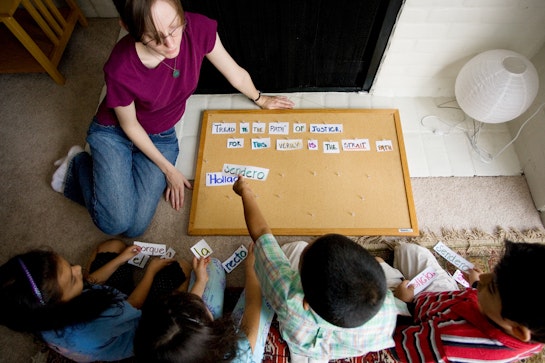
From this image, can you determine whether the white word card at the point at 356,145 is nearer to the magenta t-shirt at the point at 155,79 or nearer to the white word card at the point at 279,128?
the white word card at the point at 279,128

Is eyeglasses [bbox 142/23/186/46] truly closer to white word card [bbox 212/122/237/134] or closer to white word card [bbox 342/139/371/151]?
white word card [bbox 212/122/237/134]

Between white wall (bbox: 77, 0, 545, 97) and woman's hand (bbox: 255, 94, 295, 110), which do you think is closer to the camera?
white wall (bbox: 77, 0, 545, 97)

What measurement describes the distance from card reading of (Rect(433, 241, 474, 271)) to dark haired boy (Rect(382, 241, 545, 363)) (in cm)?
43

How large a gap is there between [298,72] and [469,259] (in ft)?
3.85

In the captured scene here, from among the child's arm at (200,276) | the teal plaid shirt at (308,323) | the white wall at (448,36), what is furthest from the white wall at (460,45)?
the child's arm at (200,276)

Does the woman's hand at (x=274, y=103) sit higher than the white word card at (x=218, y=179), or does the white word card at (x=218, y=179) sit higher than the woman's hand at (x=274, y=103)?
the woman's hand at (x=274, y=103)

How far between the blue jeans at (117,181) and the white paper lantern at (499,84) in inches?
53.4

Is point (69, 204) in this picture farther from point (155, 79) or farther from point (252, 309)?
point (252, 309)

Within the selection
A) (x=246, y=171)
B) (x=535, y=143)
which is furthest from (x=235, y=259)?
(x=535, y=143)

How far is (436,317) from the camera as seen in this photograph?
1029mm

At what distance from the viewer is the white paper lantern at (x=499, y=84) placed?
1.43m

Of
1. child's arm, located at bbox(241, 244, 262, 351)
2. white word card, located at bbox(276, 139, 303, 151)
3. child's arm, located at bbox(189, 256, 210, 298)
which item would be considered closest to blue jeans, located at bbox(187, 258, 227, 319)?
child's arm, located at bbox(189, 256, 210, 298)

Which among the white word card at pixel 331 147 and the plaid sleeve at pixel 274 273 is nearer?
the plaid sleeve at pixel 274 273

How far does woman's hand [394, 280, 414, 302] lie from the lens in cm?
127
